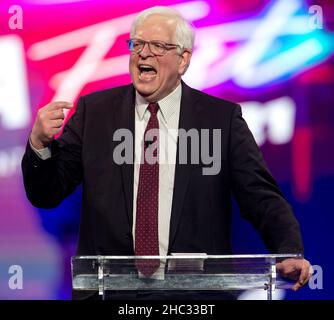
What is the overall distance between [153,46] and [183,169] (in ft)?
1.25

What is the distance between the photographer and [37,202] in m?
2.52

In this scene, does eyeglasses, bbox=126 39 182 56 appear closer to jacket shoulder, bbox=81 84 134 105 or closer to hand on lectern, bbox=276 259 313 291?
jacket shoulder, bbox=81 84 134 105

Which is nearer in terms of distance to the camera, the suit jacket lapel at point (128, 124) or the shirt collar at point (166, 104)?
the suit jacket lapel at point (128, 124)

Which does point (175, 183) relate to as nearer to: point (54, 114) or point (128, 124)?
point (128, 124)

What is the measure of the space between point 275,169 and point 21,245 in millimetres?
955

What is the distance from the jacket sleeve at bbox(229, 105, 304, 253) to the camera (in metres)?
2.41

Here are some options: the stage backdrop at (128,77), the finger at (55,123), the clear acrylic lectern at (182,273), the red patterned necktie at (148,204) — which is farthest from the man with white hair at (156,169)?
the clear acrylic lectern at (182,273)

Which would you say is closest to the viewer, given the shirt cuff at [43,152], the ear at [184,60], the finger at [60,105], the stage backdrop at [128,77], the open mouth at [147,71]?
the finger at [60,105]

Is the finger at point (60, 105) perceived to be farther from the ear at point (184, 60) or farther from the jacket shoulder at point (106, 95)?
the ear at point (184, 60)

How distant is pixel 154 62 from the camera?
2562mm

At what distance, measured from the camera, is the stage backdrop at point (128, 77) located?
302cm

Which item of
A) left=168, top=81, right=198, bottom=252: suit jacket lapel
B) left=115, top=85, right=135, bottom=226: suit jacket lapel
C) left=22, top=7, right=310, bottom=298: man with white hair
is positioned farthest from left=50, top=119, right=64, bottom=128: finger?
left=168, top=81, right=198, bottom=252: suit jacket lapel

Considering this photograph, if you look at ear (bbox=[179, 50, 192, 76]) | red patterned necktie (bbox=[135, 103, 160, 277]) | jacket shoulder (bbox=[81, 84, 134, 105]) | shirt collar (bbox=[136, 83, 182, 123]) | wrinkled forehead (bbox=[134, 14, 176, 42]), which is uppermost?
wrinkled forehead (bbox=[134, 14, 176, 42])

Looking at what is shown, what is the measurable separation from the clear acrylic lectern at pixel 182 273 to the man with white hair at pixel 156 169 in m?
0.52
